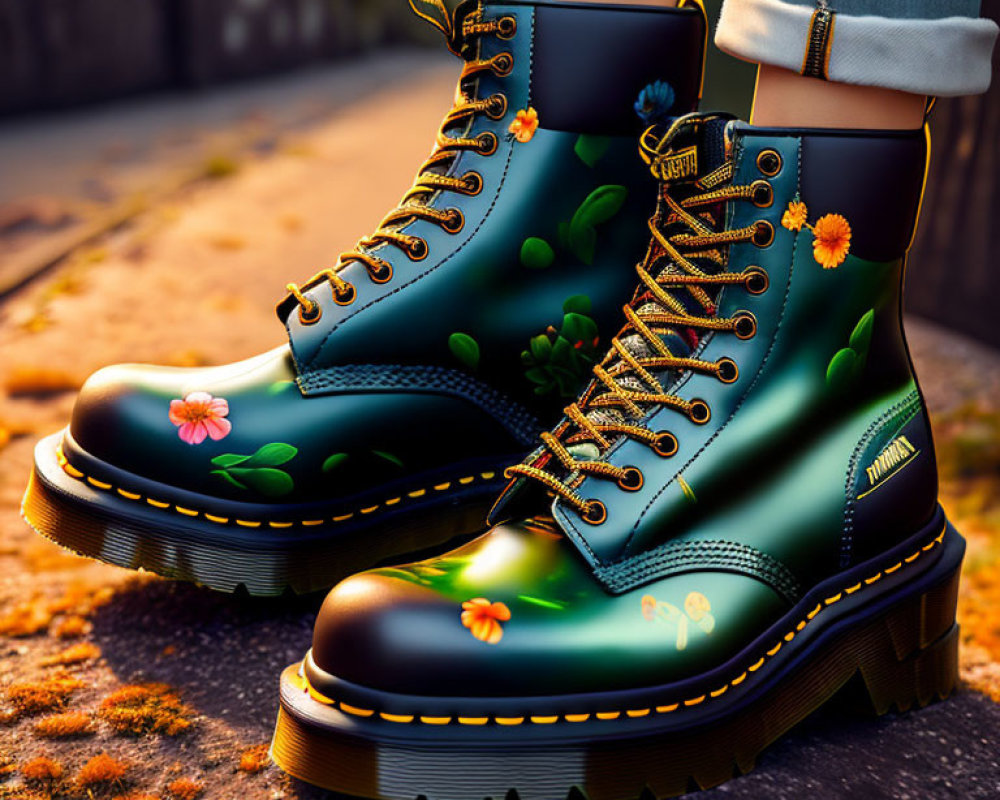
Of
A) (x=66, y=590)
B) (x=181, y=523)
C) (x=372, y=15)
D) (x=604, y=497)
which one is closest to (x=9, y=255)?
(x=66, y=590)

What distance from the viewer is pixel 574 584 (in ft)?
2.61

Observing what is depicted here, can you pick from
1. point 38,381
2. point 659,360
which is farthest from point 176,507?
point 38,381

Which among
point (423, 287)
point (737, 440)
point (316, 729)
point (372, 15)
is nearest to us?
point (316, 729)

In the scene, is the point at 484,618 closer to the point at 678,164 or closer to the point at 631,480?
the point at 631,480

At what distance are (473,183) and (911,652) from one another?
61 centimetres

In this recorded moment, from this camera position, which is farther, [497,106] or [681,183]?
[497,106]

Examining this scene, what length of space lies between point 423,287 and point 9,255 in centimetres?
159

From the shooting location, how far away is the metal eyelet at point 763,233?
858 mm

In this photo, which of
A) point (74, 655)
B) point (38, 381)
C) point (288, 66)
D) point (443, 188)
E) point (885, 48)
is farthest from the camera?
point (288, 66)

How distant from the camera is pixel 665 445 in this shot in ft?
2.77

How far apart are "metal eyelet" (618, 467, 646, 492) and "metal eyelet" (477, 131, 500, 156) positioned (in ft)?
1.33

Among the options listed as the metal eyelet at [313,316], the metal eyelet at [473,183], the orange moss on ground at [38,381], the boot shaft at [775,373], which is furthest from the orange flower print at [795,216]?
the orange moss on ground at [38,381]

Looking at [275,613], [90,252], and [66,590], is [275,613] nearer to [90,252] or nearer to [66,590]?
[66,590]

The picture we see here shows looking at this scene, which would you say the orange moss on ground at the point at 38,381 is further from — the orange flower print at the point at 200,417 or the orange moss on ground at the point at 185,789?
the orange moss on ground at the point at 185,789
